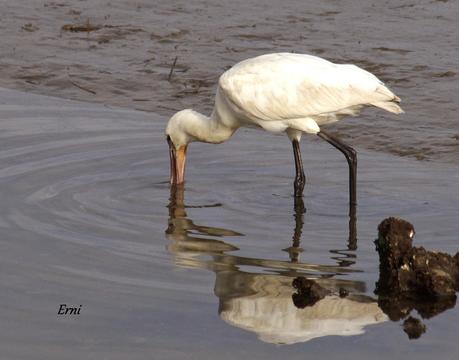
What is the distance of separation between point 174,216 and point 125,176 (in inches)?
38.6

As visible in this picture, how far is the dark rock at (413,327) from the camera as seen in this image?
635 cm

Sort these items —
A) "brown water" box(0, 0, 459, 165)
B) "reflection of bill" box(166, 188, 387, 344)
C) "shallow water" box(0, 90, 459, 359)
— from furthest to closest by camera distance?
"brown water" box(0, 0, 459, 165), "reflection of bill" box(166, 188, 387, 344), "shallow water" box(0, 90, 459, 359)

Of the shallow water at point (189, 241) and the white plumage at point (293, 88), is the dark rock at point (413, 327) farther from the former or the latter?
the white plumage at point (293, 88)

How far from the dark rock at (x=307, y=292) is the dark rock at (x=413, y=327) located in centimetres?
50

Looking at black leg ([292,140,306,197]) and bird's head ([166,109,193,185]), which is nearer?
black leg ([292,140,306,197])

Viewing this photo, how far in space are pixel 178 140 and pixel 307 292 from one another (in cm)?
324

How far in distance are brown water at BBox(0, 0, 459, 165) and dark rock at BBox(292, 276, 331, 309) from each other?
363 centimetres

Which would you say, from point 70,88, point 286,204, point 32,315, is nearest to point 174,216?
point 286,204

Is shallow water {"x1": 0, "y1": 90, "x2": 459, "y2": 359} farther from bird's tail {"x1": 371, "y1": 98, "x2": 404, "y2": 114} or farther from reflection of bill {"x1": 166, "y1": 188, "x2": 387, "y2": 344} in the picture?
bird's tail {"x1": 371, "y1": 98, "x2": 404, "y2": 114}

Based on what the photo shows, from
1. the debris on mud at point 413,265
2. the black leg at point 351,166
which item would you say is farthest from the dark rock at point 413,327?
the black leg at point 351,166

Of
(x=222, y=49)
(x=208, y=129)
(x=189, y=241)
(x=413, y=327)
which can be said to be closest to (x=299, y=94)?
(x=208, y=129)

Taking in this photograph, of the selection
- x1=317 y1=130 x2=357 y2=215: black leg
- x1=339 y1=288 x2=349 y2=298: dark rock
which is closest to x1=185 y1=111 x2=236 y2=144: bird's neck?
x1=317 y1=130 x2=357 y2=215: black leg

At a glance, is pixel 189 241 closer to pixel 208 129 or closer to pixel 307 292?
pixel 307 292

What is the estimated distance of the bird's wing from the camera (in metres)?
8.96
